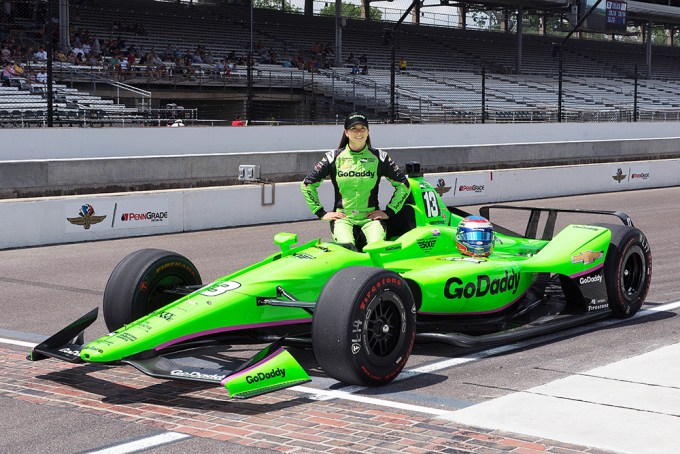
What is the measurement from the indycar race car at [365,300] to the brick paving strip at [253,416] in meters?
0.23

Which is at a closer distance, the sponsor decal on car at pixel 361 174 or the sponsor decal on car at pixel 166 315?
the sponsor decal on car at pixel 166 315

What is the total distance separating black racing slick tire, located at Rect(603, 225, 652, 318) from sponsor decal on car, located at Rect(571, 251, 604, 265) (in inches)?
4.9

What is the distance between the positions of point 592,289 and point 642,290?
699mm

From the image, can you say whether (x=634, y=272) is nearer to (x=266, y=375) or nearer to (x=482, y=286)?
(x=482, y=286)

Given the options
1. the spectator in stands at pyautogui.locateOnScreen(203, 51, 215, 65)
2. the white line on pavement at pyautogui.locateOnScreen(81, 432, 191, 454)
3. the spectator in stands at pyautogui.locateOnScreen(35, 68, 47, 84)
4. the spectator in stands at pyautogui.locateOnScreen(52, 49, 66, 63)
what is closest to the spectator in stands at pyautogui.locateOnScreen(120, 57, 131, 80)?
the spectator in stands at pyautogui.locateOnScreen(52, 49, 66, 63)

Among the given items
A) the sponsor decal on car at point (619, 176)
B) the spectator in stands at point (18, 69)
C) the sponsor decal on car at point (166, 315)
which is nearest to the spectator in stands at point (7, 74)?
the spectator in stands at point (18, 69)

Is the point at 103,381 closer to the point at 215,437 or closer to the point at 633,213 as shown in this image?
the point at 215,437

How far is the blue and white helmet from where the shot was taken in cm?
862

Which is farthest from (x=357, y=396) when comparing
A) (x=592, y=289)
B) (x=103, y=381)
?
(x=592, y=289)

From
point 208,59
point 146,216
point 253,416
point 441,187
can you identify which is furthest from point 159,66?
point 253,416

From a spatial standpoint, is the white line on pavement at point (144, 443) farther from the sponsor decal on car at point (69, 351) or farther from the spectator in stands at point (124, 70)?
the spectator in stands at point (124, 70)

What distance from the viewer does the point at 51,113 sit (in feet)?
62.8

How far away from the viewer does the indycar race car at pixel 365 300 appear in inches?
262

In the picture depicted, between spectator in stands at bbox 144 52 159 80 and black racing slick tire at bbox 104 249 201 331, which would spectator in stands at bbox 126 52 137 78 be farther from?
black racing slick tire at bbox 104 249 201 331
